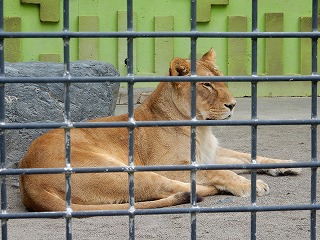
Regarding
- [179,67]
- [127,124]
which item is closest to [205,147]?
[179,67]

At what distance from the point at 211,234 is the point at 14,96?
89.5 inches

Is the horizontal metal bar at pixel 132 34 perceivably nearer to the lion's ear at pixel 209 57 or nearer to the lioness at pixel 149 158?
the lioness at pixel 149 158

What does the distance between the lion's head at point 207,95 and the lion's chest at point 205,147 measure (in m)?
0.20

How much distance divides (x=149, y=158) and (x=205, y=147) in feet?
1.39

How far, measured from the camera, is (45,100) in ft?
19.3

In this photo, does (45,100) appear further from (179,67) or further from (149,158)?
(179,67)

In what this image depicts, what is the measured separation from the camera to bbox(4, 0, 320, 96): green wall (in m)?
8.81

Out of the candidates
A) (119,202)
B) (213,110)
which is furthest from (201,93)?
(119,202)

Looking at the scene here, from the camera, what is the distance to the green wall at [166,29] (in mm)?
8812

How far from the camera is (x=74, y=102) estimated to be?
6.09 m

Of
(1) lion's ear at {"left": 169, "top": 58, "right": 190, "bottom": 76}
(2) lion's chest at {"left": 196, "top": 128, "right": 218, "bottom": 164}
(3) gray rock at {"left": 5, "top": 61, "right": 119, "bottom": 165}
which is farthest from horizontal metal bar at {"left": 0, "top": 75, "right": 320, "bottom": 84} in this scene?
(3) gray rock at {"left": 5, "top": 61, "right": 119, "bottom": 165}

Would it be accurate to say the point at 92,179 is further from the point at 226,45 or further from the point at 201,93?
the point at 226,45

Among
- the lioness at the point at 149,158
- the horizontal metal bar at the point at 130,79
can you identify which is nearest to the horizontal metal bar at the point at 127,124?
the horizontal metal bar at the point at 130,79

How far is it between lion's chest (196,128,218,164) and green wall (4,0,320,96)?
344 centimetres
